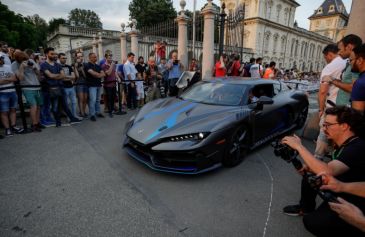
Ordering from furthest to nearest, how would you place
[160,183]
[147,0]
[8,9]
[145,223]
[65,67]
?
[147,0] < [8,9] < [65,67] < [160,183] < [145,223]

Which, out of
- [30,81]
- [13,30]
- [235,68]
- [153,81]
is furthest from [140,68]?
[13,30]

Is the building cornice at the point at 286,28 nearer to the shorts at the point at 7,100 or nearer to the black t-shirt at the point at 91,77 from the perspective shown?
the black t-shirt at the point at 91,77

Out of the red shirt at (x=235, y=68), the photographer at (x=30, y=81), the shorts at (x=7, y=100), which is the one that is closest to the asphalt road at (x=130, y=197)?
the shorts at (x=7, y=100)

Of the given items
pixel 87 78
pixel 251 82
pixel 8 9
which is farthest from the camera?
pixel 8 9

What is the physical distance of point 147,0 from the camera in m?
45.0

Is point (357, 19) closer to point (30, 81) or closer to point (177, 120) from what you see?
point (177, 120)

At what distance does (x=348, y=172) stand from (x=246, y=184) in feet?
5.02

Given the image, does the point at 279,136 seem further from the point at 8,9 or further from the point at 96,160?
the point at 8,9

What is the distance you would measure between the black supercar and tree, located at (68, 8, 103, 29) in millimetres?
93693

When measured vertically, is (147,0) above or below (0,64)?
above

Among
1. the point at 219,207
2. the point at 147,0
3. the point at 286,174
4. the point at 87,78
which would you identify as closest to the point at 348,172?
the point at 219,207

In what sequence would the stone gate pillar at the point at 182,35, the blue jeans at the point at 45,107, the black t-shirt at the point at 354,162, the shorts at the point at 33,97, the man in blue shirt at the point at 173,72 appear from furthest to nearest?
1. the stone gate pillar at the point at 182,35
2. the man in blue shirt at the point at 173,72
3. the blue jeans at the point at 45,107
4. the shorts at the point at 33,97
5. the black t-shirt at the point at 354,162

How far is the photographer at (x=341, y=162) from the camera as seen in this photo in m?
1.67

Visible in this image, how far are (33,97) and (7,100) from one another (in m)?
0.48
